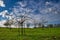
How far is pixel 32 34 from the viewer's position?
358 centimetres

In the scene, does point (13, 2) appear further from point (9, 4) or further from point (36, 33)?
point (36, 33)

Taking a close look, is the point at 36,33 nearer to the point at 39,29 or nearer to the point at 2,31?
the point at 39,29

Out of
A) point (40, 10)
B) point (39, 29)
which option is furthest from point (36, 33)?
point (40, 10)

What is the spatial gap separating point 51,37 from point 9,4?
100 centimetres

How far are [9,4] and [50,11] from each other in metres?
0.79

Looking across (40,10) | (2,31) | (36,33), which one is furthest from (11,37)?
(40,10)

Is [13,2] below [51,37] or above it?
above

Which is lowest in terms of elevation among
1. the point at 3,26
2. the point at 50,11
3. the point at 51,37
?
the point at 51,37

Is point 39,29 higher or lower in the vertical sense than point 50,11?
lower

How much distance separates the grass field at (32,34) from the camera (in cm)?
353

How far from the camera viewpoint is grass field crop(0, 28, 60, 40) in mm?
3525

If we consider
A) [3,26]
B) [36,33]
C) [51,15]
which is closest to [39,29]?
[36,33]

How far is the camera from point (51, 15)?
366 cm

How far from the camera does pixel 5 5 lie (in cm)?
358
